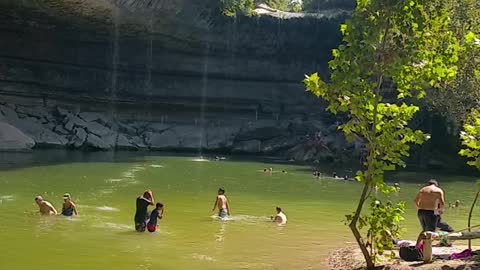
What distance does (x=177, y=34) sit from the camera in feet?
162

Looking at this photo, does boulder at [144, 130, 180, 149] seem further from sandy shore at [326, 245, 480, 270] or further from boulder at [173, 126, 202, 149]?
sandy shore at [326, 245, 480, 270]

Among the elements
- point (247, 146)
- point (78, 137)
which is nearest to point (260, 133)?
point (247, 146)

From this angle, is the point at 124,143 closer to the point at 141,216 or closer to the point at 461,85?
the point at 461,85

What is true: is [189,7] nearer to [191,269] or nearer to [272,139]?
[272,139]

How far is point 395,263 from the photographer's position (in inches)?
394

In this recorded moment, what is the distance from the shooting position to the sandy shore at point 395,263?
9.14 m

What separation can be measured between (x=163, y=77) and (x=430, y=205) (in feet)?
143

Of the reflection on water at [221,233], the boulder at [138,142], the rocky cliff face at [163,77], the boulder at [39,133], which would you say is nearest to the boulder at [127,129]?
the rocky cliff face at [163,77]

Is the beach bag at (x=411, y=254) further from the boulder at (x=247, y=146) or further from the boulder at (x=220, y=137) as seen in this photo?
the boulder at (x=220, y=137)

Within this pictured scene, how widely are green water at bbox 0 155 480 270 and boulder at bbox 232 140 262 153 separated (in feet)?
61.0

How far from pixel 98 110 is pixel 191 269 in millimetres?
41926

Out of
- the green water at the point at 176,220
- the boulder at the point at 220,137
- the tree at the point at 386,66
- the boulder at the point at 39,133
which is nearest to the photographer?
the tree at the point at 386,66

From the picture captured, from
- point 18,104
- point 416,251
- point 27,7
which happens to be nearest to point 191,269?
point 416,251

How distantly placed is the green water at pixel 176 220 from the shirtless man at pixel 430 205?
91.6 inches
